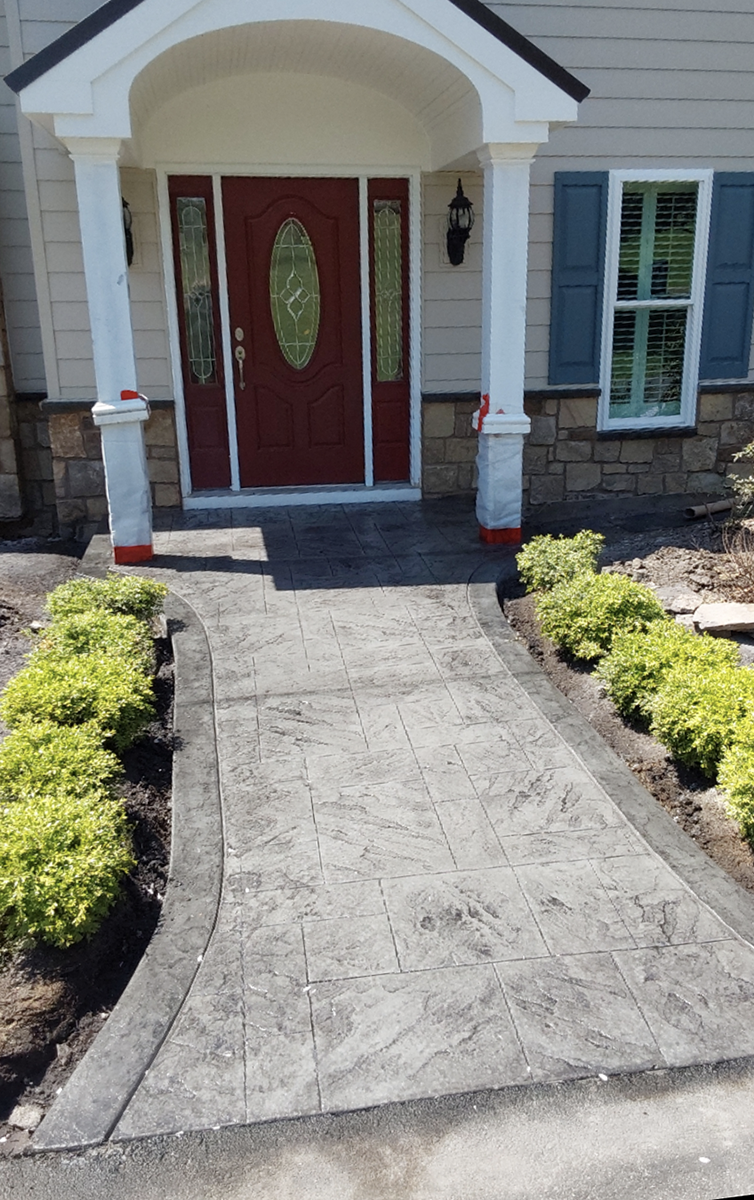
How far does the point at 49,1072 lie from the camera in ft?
8.79

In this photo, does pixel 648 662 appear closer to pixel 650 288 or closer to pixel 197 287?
pixel 650 288

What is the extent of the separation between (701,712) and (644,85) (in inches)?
222

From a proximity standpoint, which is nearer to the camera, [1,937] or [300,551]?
[1,937]

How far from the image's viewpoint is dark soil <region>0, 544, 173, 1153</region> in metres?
2.65

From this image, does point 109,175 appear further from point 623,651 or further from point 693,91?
point 693,91

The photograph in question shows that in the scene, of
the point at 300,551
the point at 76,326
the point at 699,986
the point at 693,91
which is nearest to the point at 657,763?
the point at 699,986

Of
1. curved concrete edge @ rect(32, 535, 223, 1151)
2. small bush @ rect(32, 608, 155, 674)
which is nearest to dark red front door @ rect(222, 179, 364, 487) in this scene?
small bush @ rect(32, 608, 155, 674)

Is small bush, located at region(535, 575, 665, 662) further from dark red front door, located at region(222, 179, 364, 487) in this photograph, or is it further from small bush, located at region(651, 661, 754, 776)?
dark red front door, located at region(222, 179, 364, 487)

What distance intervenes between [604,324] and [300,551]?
127 inches

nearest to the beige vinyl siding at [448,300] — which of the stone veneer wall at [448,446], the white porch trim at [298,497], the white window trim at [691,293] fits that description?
the stone veneer wall at [448,446]

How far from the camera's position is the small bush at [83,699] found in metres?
4.05

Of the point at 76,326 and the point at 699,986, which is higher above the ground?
the point at 76,326

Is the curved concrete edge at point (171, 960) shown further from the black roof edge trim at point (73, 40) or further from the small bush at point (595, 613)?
the black roof edge trim at point (73, 40)

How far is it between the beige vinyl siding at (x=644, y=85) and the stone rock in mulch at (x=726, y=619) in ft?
11.6
